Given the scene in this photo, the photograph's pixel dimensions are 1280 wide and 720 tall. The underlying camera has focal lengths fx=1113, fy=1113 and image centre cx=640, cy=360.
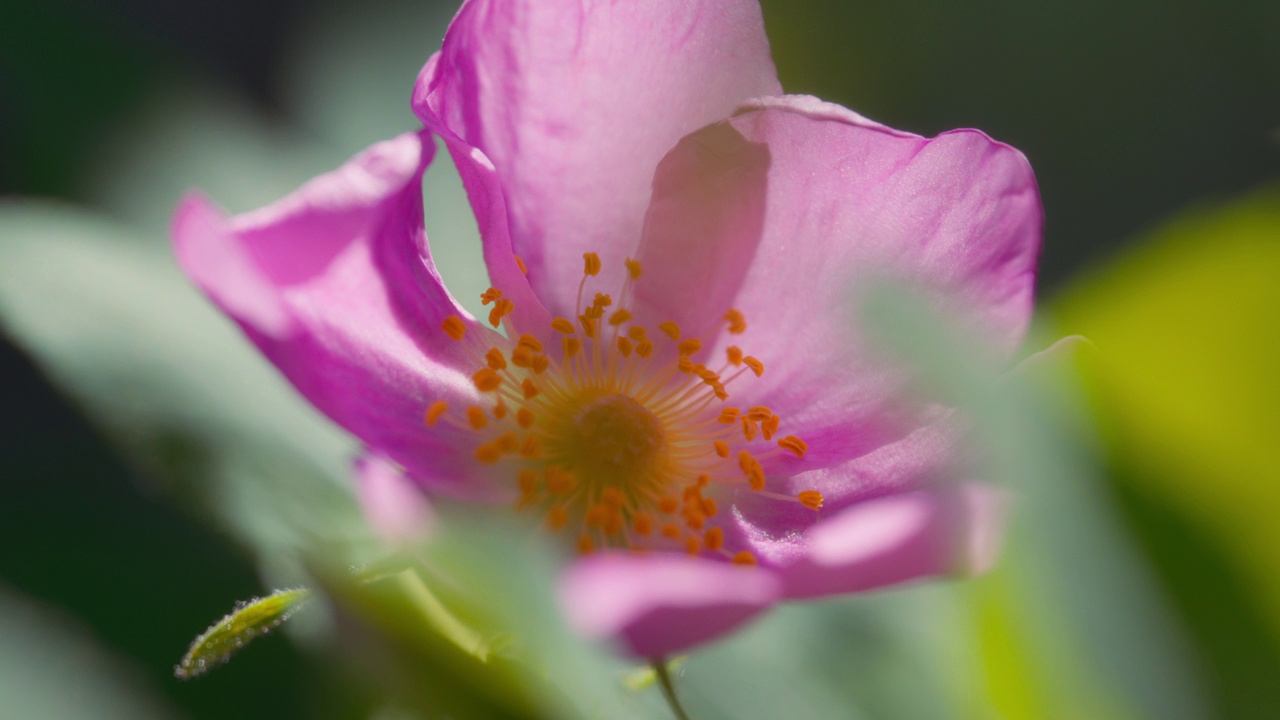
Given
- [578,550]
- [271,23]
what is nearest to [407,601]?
[578,550]

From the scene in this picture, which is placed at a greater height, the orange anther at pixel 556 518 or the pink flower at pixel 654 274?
the pink flower at pixel 654 274

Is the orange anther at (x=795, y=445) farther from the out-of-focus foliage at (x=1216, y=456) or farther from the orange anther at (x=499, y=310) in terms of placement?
the out-of-focus foliage at (x=1216, y=456)

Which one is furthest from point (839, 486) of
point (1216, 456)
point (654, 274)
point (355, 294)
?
point (1216, 456)

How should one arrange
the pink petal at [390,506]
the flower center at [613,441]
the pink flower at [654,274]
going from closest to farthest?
1. the pink petal at [390,506]
2. the pink flower at [654,274]
3. the flower center at [613,441]

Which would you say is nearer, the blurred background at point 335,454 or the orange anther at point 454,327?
the blurred background at point 335,454

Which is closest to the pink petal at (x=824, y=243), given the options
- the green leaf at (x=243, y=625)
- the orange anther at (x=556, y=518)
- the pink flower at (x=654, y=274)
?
the pink flower at (x=654, y=274)

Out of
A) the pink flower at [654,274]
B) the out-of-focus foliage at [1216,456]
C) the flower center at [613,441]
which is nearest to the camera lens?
the out-of-focus foliage at [1216,456]

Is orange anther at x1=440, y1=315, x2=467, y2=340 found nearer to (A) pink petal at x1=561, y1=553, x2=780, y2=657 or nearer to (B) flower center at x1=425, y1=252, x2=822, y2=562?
(B) flower center at x1=425, y1=252, x2=822, y2=562

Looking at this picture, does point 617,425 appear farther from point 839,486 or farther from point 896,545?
point 896,545

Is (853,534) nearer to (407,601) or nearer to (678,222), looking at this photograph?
(407,601)
